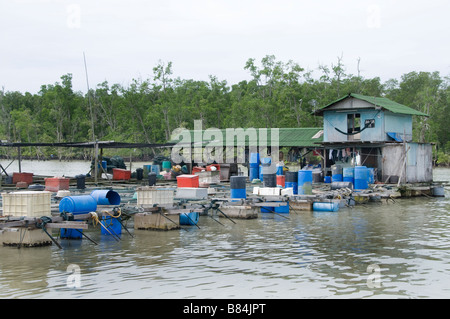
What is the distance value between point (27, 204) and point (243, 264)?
697cm

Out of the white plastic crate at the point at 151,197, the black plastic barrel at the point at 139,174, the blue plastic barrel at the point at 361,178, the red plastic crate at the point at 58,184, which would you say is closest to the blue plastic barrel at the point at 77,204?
the white plastic crate at the point at 151,197

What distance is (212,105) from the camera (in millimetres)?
95875

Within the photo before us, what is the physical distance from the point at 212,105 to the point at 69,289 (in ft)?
Result: 278

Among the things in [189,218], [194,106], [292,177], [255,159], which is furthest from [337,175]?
[194,106]

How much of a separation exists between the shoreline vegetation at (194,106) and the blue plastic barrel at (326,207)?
36.4 m

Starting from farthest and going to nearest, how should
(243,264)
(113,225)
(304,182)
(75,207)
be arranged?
(304,182) → (113,225) → (75,207) → (243,264)

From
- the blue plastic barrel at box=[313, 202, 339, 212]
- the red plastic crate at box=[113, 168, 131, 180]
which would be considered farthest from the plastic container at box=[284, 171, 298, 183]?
the red plastic crate at box=[113, 168, 131, 180]

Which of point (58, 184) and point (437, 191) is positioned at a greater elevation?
point (58, 184)

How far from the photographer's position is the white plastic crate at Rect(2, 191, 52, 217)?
1677 centimetres

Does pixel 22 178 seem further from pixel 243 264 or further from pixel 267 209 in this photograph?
pixel 243 264

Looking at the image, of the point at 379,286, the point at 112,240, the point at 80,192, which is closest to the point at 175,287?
the point at 379,286

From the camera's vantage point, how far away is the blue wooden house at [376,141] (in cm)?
3809

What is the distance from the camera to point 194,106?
95.1 m
